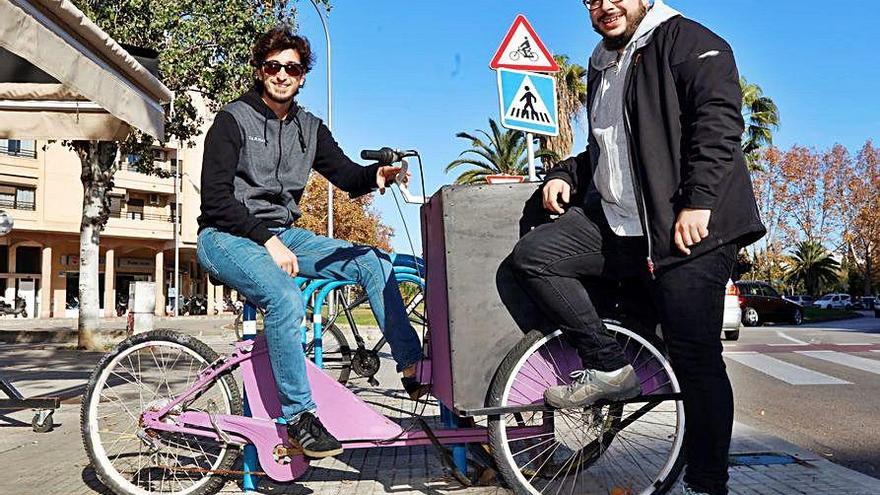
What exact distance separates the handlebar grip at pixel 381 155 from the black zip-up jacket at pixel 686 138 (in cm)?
117

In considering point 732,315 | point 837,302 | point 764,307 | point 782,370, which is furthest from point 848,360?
point 837,302

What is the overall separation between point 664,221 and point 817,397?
5.80 m

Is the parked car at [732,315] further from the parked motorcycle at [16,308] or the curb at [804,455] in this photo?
the parked motorcycle at [16,308]

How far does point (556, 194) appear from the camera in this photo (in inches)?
134

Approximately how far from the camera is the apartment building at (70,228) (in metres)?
47.2

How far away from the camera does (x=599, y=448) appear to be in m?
3.54

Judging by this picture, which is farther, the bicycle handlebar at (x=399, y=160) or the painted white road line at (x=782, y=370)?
the painted white road line at (x=782, y=370)

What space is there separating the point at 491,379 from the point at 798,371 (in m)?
8.08

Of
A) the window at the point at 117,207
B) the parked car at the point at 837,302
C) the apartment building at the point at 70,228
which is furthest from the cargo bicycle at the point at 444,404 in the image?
the parked car at the point at 837,302

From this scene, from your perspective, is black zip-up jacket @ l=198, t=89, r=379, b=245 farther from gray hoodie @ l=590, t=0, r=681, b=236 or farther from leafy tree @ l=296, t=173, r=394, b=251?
leafy tree @ l=296, t=173, r=394, b=251

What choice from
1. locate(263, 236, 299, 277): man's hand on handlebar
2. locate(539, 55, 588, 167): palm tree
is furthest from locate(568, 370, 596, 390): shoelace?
locate(539, 55, 588, 167): palm tree

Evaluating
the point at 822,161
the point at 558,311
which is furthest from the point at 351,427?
the point at 822,161

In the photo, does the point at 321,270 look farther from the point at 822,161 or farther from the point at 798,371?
the point at 822,161

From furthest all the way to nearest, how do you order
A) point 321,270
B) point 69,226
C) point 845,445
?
point 69,226
point 845,445
point 321,270
